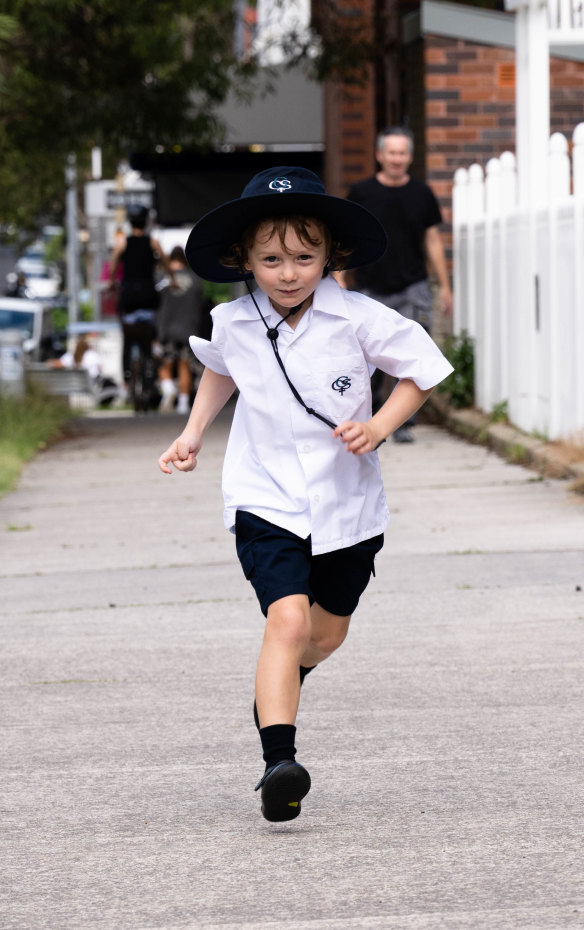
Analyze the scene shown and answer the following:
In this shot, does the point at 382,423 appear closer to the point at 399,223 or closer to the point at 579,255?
the point at 579,255

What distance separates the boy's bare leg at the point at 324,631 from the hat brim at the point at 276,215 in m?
0.86

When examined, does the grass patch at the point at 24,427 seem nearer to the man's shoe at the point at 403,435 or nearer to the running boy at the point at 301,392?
the man's shoe at the point at 403,435

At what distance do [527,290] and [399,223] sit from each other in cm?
106

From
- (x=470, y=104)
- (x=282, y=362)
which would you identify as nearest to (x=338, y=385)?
(x=282, y=362)

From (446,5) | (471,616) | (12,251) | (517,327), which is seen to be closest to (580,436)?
(517,327)

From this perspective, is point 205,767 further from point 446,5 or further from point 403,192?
point 446,5

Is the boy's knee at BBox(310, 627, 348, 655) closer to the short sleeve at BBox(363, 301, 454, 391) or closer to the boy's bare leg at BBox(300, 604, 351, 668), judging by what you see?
the boy's bare leg at BBox(300, 604, 351, 668)

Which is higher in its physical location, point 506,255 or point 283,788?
point 506,255

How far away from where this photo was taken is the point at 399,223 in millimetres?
12164

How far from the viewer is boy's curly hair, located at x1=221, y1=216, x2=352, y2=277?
14.3ft

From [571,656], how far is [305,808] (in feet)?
6.08

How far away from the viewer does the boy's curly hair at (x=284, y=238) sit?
4.34m

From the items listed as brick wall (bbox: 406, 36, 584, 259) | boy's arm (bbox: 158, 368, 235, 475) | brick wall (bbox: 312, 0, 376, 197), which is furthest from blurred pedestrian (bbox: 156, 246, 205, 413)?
boy's arm (bbox: 158, 368, 235, 475)

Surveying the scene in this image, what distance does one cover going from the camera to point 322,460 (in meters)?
4.36
